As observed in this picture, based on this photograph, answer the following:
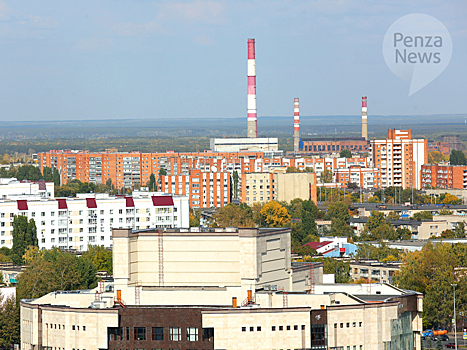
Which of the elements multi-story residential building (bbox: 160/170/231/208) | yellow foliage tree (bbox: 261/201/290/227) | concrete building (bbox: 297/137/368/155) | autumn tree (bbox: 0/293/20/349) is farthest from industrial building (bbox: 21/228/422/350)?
concrete building (bbox: 297/137/368/155)

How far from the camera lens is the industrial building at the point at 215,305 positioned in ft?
102

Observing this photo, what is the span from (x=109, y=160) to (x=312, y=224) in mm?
63952

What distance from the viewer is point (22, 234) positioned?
2387 inches

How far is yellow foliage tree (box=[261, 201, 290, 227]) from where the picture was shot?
271 feet

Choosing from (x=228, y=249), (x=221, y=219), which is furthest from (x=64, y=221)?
(x=228, y=249)

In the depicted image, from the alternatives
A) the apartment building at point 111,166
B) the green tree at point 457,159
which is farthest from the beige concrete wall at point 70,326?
the apartment building at point 111,166

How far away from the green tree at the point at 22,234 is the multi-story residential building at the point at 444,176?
58229 millimetres

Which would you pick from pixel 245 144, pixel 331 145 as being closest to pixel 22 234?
pixel 245 144

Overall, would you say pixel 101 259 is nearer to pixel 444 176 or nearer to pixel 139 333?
pixel 139 333

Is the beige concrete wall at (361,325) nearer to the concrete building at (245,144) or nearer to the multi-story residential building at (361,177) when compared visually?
the multi-story residential building at (361,177)

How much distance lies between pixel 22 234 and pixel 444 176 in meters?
61.4

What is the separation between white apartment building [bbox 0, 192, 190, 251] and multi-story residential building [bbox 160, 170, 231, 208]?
1089 inches

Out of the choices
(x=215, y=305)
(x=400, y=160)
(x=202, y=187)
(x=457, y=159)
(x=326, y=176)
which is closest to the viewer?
(x=215, y=305)

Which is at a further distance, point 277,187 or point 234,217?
point 277,187
